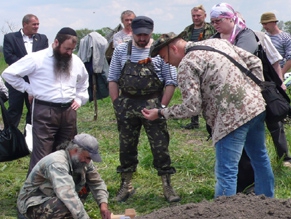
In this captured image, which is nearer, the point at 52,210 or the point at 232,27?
the point at 52,210

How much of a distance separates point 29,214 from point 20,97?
3.64 m

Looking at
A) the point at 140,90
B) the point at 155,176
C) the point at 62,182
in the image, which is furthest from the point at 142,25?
the point at 155,176

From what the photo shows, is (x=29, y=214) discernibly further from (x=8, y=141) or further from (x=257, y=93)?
(x=257, y=93)

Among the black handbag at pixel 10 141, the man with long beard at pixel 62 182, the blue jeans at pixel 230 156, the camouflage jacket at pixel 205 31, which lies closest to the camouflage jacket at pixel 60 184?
the man with long beard at pixel 62 182

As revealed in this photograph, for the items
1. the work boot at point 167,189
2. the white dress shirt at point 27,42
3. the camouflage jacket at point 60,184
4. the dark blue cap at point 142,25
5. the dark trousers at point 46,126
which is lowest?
the work boot at point 167,189

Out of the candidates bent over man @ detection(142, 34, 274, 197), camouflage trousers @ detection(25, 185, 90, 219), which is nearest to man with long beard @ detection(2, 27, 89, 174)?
camouflage trousers @ detection(25, 185, 90, 219)

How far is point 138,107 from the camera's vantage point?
537 centimetres

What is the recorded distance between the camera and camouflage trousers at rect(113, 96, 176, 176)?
213 inches

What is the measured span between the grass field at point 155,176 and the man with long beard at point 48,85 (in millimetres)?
807

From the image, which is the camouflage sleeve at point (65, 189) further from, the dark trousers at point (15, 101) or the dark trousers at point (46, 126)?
the dark trousers at point (15, 101)

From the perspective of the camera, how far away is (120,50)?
18.0 feet

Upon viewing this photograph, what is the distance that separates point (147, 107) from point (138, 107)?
0.31 feet

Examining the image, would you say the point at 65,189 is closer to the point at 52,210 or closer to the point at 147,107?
the point at 52,210

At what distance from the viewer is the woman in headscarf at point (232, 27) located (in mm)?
5117
